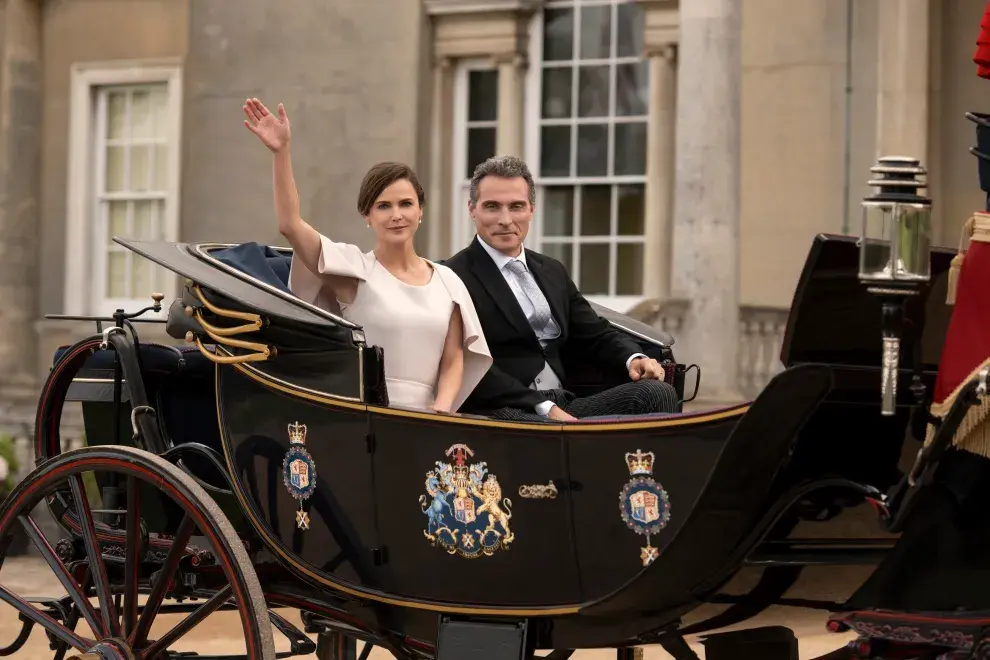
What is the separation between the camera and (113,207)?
13180mm

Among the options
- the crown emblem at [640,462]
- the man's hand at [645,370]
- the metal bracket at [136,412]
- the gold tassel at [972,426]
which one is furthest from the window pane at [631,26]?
the gold tassel at [972,426]

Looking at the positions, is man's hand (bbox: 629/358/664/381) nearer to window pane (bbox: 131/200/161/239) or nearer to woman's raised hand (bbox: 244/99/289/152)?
woman's raised hand (bbox: 244/99/289/152)

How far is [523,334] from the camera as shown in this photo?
471 cm

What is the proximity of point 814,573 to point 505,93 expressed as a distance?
8091 millimetres

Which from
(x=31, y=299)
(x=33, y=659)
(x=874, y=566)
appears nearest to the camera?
(x=874, y=566)

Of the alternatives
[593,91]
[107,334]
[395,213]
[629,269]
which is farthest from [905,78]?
[107,334]

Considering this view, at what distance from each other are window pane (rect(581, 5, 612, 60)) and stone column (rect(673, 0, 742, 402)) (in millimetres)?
1301

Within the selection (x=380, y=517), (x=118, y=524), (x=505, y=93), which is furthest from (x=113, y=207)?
(x=380, y=517)

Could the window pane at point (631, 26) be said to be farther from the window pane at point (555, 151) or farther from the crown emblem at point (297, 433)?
the crown emblem at point (297, 433)

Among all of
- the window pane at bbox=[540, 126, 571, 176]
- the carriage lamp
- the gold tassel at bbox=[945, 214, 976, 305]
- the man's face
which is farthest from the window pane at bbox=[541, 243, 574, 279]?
the carriage lamp

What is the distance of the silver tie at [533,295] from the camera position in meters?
4.82

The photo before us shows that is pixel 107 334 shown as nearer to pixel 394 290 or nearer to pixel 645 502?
pixel 394 290

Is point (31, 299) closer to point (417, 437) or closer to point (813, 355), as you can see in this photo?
point (417, 437)

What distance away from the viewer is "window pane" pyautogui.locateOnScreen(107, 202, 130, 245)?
13.1 meters
